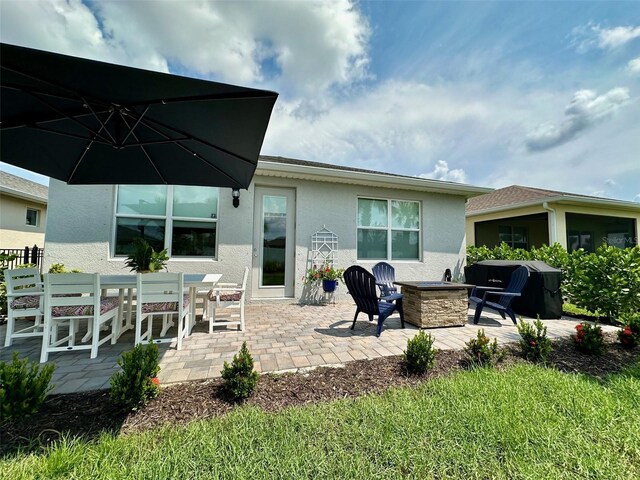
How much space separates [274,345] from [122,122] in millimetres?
3186

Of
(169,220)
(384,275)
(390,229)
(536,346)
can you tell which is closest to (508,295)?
(536,346)

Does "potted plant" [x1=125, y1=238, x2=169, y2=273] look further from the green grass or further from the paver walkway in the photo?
the green grass

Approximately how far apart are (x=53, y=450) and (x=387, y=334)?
3.57 metres

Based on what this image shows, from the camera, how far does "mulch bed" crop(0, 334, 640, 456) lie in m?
1.73

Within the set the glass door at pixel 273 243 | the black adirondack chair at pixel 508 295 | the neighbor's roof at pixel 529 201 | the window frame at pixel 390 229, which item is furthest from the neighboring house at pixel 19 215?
the neighbor's roof at pixel 529 201

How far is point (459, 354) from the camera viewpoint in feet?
10.0

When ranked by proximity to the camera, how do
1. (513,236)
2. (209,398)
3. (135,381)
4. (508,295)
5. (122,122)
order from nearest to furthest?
(135,381), (209,398), (122,122), (508,295), (513,236)

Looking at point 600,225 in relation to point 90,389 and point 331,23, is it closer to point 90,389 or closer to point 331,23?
point 331,23

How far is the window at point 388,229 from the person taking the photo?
675 centimetres

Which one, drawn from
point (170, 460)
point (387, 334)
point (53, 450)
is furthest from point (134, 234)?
point (387, 334)

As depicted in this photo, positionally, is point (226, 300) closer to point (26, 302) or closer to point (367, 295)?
point (367, 295)

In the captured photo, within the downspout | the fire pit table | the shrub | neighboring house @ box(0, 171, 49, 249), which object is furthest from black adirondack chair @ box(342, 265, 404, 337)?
neighboring house @ box(0, 171, 49, 249)

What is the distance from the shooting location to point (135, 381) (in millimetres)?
1903

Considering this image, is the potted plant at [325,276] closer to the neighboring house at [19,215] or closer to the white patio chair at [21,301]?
the white patio chair at [21,301]
